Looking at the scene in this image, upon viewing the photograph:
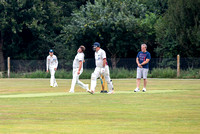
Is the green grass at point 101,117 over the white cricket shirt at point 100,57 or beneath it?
beneath

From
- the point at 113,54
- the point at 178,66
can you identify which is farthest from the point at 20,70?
the point at 178,66

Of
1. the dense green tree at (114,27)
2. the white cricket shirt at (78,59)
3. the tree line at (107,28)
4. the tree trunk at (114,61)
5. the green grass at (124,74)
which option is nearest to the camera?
the white cricket shirt at (78,59)

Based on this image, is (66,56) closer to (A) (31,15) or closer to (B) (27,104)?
(A) (31,15)

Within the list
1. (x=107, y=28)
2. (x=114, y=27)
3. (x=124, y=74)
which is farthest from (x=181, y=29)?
(x=107, y=28)

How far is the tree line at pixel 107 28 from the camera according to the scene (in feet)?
145

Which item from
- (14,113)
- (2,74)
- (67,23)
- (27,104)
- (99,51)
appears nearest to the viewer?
(14,113)

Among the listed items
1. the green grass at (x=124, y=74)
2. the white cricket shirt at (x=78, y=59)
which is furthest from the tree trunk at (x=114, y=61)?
the white cricket shirt at (x=78, y=59)

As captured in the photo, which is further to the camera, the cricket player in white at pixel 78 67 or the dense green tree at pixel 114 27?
the dense green tree at pixel 114 27

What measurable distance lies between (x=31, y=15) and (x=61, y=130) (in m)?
41.4

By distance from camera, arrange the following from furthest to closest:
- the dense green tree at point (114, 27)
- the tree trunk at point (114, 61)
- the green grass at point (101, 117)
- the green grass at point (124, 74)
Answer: the dense green tree at point (114, 27)
the tree trunk at point (114, 61)
the green grass at point (124, 74)
the green grass at point (101, 117)

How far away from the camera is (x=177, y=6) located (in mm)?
44000

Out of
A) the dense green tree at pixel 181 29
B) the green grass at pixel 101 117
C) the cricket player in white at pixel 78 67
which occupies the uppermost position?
the dense green tree at pixel 181 29

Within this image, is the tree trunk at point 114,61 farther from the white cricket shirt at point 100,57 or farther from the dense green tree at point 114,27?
the white cricket shirt at point 100,57

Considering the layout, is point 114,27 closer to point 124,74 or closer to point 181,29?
point 124,74
